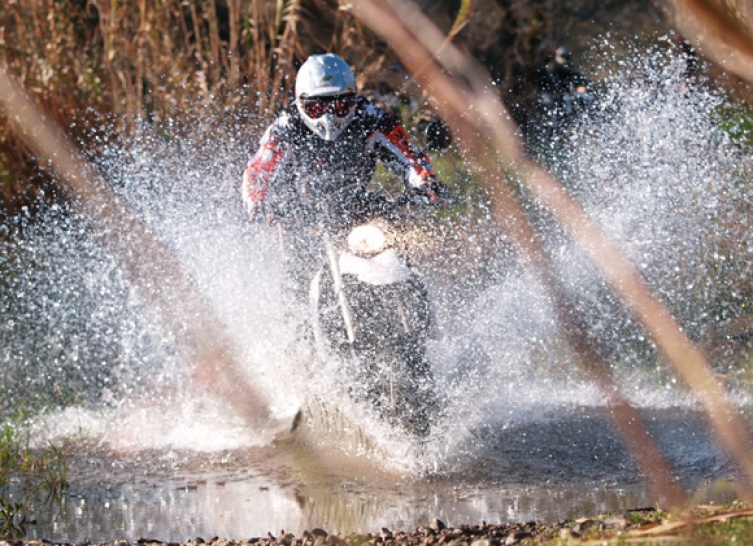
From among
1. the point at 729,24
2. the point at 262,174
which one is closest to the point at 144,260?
the point at 262,174

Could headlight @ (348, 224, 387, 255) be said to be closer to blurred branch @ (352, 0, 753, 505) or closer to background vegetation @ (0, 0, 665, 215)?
blurred branch @ (352, 0, 753, 505)

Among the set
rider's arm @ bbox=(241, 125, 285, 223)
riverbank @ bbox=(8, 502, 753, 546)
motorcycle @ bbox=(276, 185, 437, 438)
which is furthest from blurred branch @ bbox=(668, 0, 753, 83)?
rider's arm @ bbox=(241, 125, 285, 223)

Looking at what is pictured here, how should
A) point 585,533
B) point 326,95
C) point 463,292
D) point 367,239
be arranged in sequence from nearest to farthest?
point 585,533 → point 367,239 → point 326,95 → point 463,292

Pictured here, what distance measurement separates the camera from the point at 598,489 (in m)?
4.92

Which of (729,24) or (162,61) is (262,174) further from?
(162,61)

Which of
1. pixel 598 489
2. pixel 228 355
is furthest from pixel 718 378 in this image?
pixel 228 355

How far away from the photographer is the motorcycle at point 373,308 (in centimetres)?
540

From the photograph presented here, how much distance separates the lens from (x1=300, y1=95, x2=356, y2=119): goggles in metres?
5.98

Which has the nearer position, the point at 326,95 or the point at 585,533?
the point at 585,533

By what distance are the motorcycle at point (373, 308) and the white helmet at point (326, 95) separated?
0.55 meters

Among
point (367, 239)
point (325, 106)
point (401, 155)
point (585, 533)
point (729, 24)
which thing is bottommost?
point (585, 533)

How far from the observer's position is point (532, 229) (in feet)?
26.4

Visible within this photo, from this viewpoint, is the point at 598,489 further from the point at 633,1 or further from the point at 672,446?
the point at 633,1

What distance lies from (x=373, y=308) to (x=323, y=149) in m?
1.13
